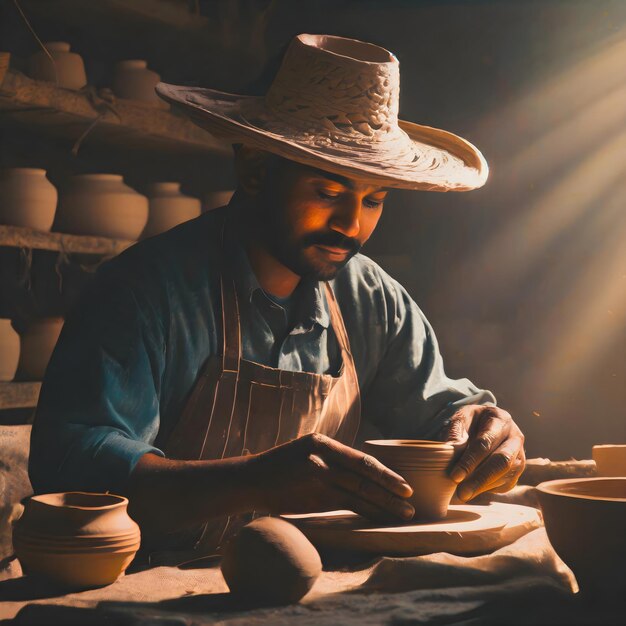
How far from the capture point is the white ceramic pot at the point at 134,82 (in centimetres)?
464

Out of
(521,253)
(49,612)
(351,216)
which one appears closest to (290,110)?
(351,216)

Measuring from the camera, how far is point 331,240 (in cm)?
231

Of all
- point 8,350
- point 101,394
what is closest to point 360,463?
point 101,394

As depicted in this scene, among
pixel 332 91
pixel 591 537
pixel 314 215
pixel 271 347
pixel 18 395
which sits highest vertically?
pixel 332 91

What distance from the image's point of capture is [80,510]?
61.4 inches

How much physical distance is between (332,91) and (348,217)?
0.29m

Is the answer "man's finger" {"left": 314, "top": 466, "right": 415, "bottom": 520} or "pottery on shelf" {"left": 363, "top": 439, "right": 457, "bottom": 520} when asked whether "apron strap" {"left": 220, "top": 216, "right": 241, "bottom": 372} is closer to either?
"pottery on shelf" {"left": 363, "top": 439, "right": 457, "bottom": 520}

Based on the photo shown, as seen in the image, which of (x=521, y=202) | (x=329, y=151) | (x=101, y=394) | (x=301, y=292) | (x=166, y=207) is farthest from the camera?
(x=166, y=207)

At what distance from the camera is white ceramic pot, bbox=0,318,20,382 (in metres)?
4.28

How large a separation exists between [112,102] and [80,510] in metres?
3.18

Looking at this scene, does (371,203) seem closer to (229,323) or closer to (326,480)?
→ (229,323)

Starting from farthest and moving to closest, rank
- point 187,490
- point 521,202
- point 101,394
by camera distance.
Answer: point 521,202, point 101,394, point 187,490

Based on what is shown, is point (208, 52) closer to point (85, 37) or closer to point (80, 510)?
point (85, 37)

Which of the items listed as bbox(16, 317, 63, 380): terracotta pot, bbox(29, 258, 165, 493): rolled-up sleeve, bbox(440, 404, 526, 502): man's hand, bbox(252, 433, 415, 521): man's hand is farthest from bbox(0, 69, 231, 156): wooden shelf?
bbox(252, 433, 415, 521): man's hand
